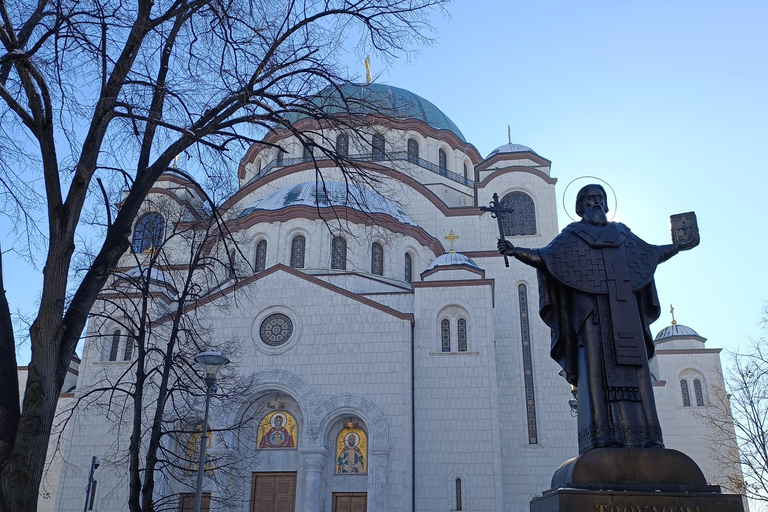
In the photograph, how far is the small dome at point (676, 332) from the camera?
31047mm

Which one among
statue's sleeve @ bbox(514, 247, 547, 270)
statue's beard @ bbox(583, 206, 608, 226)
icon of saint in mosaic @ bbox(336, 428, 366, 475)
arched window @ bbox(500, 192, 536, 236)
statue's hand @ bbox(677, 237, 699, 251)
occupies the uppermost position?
arched window @ bbox(500, 192, 536, 236)

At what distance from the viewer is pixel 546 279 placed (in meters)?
5.36

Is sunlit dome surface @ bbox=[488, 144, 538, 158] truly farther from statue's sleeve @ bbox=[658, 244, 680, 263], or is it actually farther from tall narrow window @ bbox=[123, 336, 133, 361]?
statue's sleeve @ bbox=[658, 244, 680, 263]

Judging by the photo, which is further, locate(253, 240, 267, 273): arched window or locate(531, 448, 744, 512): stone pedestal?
locate(253, 240, 267, 273): arched window

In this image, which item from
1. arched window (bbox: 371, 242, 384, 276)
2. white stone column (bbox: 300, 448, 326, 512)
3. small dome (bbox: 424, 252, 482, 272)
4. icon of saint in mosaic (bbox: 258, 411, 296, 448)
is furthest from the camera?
arched window (bbox: 371, 242, 384, 276)

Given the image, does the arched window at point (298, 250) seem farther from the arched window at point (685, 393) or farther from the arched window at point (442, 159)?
the arched window at point (685, 393)

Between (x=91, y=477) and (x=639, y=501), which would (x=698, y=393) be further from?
(x=639, y=501)

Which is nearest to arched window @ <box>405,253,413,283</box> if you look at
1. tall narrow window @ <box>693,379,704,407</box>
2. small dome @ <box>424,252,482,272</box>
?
small dome @ <box>424,252,482,272</box>

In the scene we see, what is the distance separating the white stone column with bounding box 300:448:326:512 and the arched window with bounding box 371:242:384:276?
7771 mm

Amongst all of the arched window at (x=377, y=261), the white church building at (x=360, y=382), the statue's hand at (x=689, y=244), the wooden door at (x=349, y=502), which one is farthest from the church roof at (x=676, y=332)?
the statue's hand at (x=689, y=244)

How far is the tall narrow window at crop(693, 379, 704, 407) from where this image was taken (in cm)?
2925

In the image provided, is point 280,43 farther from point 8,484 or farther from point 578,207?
point 8,484

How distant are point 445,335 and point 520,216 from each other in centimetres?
939

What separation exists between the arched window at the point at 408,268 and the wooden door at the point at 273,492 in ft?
29.8
